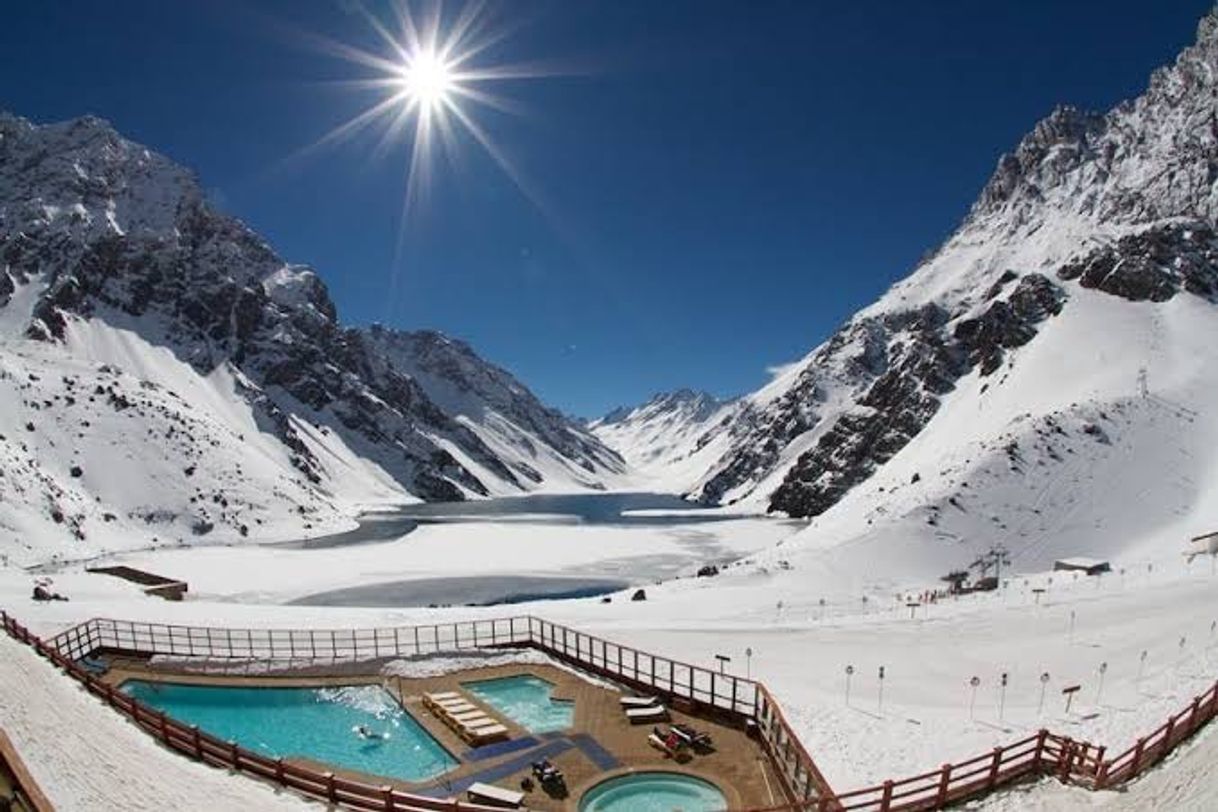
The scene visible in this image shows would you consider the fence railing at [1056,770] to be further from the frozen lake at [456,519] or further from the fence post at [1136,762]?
the frozen lake at [456,519]

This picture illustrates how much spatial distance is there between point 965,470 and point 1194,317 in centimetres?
7173

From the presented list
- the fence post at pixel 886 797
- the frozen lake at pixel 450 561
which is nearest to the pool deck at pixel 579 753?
the fence post at pixel 886 797

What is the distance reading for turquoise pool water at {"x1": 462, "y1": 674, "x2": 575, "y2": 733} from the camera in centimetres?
3272

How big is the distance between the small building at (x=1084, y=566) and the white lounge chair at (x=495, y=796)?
57616 mm

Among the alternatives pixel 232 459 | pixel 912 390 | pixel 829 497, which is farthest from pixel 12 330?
pixel 912 390

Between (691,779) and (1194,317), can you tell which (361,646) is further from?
(1194,317)

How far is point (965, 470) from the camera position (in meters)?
82.8

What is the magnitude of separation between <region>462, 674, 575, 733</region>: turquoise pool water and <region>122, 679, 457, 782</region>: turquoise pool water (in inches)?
152

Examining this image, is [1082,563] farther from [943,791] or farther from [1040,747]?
[943,791]

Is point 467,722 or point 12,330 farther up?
point 12,330

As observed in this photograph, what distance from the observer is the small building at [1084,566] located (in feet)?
212

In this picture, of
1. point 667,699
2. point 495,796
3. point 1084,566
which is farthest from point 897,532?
point 495,796

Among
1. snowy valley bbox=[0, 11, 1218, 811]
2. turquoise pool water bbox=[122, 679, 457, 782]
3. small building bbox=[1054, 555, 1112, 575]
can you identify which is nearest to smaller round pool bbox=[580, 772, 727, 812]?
snowy valley bbox=[0, 11, 1218, 811]

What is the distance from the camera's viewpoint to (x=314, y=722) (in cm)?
3419
